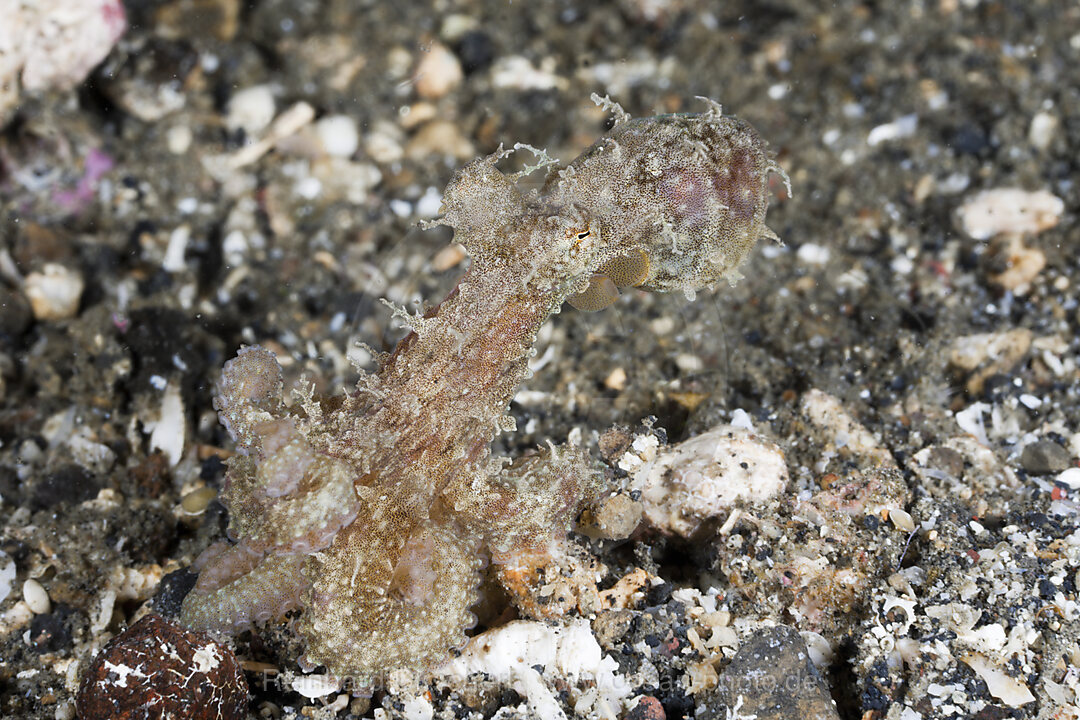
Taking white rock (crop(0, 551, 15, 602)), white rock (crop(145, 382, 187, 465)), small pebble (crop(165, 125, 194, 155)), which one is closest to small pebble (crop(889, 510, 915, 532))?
white rock (crop(145, 382, 187, 465))

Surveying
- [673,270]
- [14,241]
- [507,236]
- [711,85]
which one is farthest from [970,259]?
[14,241]

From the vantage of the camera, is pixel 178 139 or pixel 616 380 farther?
pixel 178 139

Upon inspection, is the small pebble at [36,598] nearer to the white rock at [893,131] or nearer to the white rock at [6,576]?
the white rock at [6,576]

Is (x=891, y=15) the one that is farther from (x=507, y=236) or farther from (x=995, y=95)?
(x=507, y=236)

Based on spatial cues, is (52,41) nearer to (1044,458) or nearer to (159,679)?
(159,679)

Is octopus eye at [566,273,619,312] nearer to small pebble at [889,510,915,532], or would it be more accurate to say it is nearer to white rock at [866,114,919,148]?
small pebble at [889,510,915,532]

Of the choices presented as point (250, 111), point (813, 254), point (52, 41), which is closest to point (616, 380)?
point (813, 254)
